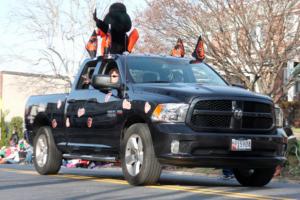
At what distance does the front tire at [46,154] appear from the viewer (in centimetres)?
1125

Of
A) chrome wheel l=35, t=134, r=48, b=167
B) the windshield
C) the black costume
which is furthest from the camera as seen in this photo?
the black costume

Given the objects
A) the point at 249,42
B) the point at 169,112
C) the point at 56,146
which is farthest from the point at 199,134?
the point at 249,42

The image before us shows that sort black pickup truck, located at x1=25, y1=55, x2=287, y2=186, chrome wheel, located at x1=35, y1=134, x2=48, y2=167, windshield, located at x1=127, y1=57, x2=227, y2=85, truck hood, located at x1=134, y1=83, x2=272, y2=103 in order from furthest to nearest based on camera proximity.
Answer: chrome wheel, located at x1=35, y1=134, x2=48, y2=167 < windshield, located at x1=127, y1=57, x2=227, y2=85 < truck hood, located at x1=134, y1=83, x2=272, y2=103 < black pickup truck, located at x1=25, y1=55, x2=287, y2=186

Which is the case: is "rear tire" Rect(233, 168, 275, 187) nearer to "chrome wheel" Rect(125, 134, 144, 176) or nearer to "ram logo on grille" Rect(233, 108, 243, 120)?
"ram logo on grille" Rect(233, 108, 243, 120)

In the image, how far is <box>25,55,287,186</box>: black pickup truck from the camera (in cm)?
856

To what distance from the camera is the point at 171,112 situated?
860 cm

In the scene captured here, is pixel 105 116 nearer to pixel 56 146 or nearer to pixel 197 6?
pixel 56 146

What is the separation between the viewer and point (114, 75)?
32.3 ft

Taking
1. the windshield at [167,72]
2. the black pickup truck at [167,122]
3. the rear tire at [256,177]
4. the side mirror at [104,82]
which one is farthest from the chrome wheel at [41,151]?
the rear tire at [256,177]

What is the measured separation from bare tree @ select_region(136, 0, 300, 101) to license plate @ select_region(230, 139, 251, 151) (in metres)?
15.9

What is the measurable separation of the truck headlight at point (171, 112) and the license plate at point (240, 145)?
694 mm

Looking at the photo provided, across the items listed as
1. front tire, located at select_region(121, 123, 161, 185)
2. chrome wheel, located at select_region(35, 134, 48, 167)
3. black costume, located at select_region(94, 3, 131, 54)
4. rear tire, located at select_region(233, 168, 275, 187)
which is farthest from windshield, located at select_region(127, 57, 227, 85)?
chrome wheel, located at select_region(35, 134, 48, 167)

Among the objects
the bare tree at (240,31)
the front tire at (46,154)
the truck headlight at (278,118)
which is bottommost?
the front tire at (46,154)

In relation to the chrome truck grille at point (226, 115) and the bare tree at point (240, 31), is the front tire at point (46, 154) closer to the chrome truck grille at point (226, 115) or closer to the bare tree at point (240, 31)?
the chrome truck grille at point (226, 115)
